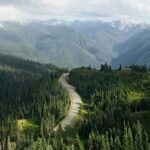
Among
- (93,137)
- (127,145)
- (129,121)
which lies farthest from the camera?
(129,121)

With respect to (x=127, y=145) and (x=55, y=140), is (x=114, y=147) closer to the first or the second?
(x=127, y=145)

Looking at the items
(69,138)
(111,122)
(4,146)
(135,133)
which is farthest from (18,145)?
(135,133)

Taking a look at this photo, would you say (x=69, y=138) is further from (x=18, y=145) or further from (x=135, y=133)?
(x=135, y=133)

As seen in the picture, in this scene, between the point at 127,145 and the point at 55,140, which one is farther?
the point at 55,140

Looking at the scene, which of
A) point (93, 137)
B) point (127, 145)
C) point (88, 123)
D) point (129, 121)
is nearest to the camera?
point (127, 145)

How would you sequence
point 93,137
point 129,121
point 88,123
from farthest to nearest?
point 88,123
point 129,121
point 93,137

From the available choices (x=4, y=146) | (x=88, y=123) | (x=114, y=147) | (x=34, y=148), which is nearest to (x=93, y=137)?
(x=114, y=147)

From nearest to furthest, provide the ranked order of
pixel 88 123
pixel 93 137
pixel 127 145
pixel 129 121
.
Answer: pixel 127 145, pixel 93 137, pixel 129 121, pixel 88 123

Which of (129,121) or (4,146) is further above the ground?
(129,121)

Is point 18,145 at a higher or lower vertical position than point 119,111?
lower

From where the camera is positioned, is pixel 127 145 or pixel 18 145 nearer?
pixel 127 145
